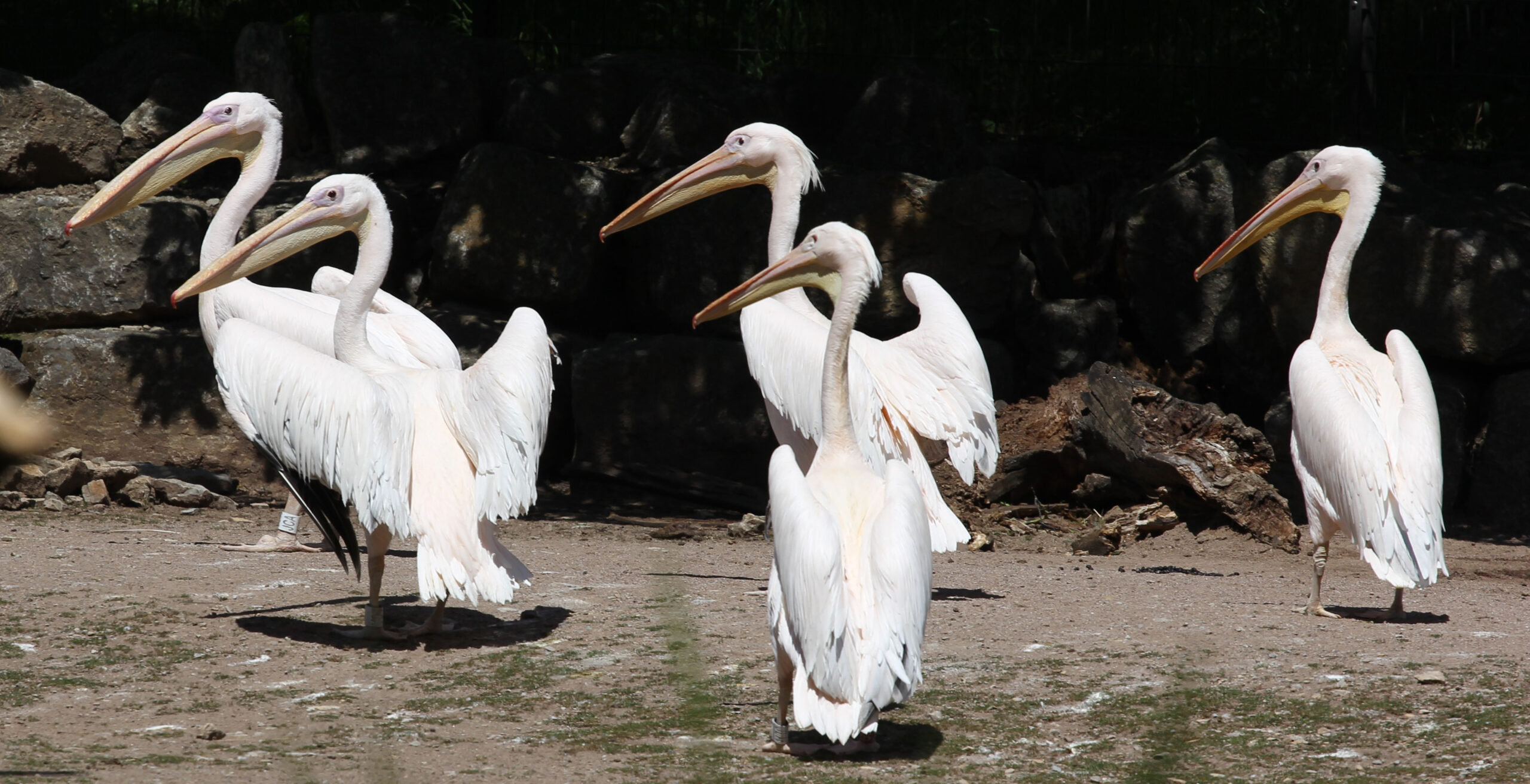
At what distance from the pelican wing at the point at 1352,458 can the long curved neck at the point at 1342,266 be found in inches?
11.7

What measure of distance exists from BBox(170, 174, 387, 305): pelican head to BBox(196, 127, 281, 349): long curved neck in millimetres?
1179

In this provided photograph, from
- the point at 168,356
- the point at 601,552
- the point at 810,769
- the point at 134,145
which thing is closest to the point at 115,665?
the point at 810,769

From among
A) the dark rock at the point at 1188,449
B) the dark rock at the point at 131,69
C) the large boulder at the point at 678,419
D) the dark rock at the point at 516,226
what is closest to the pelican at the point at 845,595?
the dark rock at the point at 1188,449

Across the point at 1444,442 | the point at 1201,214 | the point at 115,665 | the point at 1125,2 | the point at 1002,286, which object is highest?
the point at 1125,2

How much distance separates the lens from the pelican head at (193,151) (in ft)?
21.0

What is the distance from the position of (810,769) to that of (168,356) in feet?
21.0

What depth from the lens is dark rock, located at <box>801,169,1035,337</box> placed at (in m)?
8.63

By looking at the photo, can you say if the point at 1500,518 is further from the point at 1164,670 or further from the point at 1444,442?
the point at 1164,670

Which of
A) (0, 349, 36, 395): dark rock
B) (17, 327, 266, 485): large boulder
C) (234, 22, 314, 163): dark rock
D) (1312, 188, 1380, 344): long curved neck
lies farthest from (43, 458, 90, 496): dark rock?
(1312, 188, 1380, 344): long curved neck

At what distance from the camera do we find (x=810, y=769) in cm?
328

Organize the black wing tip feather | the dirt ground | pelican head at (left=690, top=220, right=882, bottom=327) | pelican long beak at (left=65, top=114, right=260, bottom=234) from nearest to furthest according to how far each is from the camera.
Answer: the dirt ground, pelican head at (left=690, top=220, right=882, bottom=327), the black wing tip feather, pelican long beak at (left=65, top=114, right=260, bottom=234)

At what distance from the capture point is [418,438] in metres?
4.54

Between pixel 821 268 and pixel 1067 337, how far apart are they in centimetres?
547

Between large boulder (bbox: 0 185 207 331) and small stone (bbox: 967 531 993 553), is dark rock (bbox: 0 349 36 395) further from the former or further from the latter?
small stone (bbox: 967 531 993 553)
